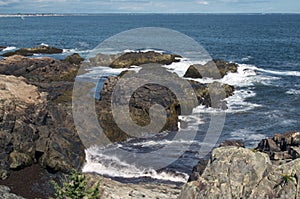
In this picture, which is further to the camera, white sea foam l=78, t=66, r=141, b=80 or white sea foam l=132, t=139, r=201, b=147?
white sea foam l=78, t=66, r=141, b=80

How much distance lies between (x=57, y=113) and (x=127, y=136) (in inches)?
222

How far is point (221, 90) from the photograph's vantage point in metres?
45.4

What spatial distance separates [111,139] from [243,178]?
16649 mm

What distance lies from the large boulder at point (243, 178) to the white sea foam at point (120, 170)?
9.11m

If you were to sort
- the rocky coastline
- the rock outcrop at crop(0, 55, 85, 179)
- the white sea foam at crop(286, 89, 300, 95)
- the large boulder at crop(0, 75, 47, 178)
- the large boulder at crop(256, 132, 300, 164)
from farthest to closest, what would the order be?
the white sea foam at crop(286, 89, 300, 95)
the rock outcrop at crop(0, 55, 85, 179)
the large boulder at crop(0, 75, 47, 178)
the large boulder at crop(256, 132, 300, 164)
the rocky coastline

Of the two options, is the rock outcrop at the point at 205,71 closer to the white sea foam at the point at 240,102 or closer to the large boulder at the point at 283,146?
the white sea foam at the point at 240,102

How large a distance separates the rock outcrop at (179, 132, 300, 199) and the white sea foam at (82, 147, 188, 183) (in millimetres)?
9089

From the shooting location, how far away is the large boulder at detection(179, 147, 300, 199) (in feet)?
45.8

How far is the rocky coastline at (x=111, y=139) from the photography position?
14.4 metres

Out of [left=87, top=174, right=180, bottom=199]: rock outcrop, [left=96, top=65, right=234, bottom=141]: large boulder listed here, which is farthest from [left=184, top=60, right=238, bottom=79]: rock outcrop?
[left=87, top=174, right=180, bottom=199]: rock outcrop

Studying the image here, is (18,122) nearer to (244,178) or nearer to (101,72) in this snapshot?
(244,178)

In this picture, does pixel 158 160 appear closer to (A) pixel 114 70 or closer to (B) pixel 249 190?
(B) pixel 249 190

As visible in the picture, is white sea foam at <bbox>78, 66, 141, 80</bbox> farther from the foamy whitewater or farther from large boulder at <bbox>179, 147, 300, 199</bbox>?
large boulder at <bbox>179, 147, 300, 199</bbox>

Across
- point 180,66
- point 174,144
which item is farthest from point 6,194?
point 180,66
